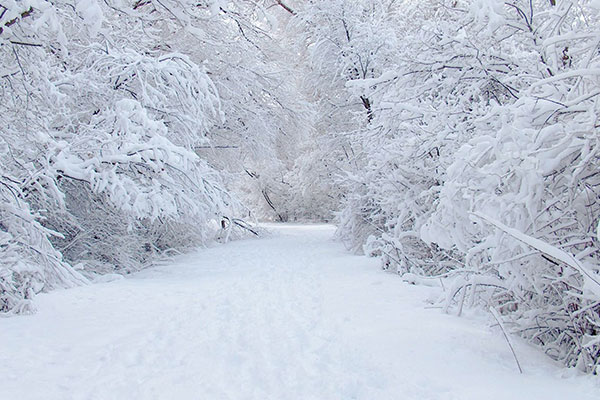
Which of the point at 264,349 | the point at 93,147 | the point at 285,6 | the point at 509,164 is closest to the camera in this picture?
the point at 509,164

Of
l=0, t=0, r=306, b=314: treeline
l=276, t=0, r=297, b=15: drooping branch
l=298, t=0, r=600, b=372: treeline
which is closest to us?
l=298, t=0, r=600, b=372: treeline

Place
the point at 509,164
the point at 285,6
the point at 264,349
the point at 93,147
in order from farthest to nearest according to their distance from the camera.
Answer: the point at 285,6
the point at 93,147
the point at 264,349
the point at 509,164

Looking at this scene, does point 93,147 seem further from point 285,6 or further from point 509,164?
point 285,6

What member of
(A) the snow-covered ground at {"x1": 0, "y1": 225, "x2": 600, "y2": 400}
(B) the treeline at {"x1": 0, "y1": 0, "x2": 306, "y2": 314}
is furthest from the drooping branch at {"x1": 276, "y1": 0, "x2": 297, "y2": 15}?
(A) the snow-covered ground at {"x1": 0, "y1": 225, "x2": 600, "y2": 400}

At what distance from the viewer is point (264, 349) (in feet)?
13.2

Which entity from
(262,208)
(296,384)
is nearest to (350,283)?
(296,384)

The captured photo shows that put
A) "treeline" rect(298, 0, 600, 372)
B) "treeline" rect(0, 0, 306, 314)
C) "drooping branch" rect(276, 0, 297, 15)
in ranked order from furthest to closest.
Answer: "drooping branch" rect(276, 0, 297, 15) → "treeline" rect(0, 0, 306, 314) → "treeline" rect(298, 0, 600, 372)

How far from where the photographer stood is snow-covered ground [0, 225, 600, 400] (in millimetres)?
3080

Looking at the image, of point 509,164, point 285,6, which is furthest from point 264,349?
point 285,6

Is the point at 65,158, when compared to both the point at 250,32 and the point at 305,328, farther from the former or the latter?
the point at 250,32

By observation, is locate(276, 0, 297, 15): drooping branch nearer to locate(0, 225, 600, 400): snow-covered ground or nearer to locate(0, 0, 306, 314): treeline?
locate(0, 0, 306, 314): treeline

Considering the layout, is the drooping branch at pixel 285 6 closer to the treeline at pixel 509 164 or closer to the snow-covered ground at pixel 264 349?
the treeline at pixel 509 164

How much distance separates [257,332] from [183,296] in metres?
2.21

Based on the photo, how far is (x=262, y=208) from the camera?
29.0 m
